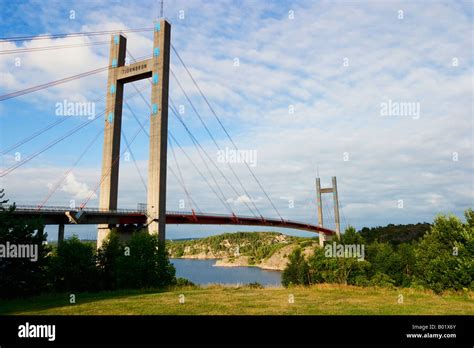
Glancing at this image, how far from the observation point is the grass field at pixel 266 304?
11883mm

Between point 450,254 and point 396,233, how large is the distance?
293ft

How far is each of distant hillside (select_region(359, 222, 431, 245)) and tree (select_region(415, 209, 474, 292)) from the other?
73937 millimetres

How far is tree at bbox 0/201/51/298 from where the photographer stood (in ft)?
58.4

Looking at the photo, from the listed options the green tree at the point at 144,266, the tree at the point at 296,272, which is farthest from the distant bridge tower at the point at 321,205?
the green tree at the point at 144,266

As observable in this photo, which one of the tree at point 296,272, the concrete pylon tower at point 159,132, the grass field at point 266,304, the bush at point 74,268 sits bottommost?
the tree at point 296,272

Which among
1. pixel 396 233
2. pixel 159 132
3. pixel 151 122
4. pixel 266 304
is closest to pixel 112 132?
pixel 151 122

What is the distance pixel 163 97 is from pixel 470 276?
28.8 m

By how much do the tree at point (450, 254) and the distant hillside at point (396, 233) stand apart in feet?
243

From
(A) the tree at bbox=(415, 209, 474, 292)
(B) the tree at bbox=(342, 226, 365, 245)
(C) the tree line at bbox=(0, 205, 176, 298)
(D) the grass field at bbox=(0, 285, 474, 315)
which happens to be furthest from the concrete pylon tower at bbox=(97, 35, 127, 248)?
(B) the tree at bbox=(342, 226, 365, 245)

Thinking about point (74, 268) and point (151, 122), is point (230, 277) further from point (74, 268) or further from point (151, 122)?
point (74, 268)

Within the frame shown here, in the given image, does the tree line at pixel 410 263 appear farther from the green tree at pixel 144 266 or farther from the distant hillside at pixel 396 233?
the distant hillside at pixel 396 233
